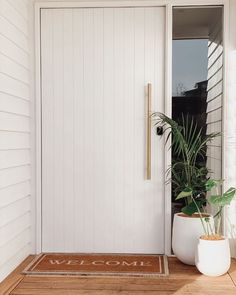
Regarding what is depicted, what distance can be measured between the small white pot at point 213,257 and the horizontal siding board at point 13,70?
187 cm

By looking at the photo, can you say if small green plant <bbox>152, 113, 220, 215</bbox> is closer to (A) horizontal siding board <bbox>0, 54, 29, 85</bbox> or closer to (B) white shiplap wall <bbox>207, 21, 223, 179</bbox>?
(B) white shiplap wall <bbox>207, 21, 223, 179</bbox>

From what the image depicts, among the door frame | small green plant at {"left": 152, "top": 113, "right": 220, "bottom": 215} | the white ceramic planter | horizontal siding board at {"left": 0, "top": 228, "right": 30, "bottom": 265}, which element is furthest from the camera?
the door frame

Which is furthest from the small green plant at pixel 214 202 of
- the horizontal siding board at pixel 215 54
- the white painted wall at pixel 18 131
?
the horizontal siding board at pixel 215 54

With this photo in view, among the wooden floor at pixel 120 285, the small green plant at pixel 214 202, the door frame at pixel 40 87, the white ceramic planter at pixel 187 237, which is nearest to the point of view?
the wooden floor at pixel 120 285

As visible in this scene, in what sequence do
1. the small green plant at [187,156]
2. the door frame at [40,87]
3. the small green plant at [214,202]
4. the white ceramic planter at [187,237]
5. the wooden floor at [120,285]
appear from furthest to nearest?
1. the door frame at [40,87]
2. the small green plant at [187,156]
3. the white ceramic planter at [187,237]
4. the small green plant at [214,202]
5. the wooden floor at [120,285]

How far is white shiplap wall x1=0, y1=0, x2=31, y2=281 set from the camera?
290 centimetres

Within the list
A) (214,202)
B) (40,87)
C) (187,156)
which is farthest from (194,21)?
(214,202)

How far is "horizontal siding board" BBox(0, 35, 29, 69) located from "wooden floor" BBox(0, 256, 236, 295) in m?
1.62

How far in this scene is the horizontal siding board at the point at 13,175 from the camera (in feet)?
9.53

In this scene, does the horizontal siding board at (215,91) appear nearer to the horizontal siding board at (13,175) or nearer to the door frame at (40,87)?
the door frame at (40,87)

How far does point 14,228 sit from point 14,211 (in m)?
0.13

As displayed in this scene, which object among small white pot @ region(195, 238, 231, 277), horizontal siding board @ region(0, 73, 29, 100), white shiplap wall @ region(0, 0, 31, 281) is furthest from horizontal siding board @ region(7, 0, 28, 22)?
small white pot @ region(195, 238, 231, 277)

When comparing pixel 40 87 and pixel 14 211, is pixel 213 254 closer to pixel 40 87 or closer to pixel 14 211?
pixel 14 211

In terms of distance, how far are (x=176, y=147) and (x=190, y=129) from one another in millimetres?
195
